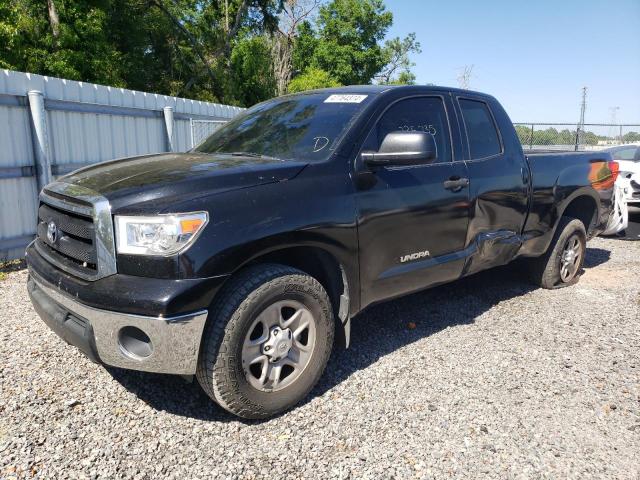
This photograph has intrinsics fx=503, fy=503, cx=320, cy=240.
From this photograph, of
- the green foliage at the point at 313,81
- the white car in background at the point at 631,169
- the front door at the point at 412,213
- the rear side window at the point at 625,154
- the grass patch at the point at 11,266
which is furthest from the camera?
the green foliage at the point at 313,81

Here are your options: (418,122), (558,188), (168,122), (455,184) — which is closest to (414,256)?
(455,184)

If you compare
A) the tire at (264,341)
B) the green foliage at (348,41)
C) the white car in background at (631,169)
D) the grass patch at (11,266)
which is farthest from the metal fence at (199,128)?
the green foliage at (348,41)

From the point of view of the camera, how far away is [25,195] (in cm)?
634

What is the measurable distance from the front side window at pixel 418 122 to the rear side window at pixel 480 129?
30 cm

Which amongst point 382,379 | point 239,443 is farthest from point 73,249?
point 382,379

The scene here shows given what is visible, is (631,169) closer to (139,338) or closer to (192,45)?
(139,338)

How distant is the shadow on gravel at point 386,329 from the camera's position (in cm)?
306

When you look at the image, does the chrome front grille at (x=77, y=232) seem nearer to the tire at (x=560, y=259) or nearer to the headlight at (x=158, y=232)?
the headlight at (x=158, y=232)

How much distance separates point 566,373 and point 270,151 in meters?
2.55

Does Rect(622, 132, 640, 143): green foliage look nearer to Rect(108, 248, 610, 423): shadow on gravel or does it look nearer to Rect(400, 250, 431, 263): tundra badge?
Rect(108, 248, 610, 423): shadow on gravel

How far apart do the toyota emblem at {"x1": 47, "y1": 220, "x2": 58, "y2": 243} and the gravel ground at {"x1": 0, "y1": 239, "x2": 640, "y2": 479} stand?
0.94 meters

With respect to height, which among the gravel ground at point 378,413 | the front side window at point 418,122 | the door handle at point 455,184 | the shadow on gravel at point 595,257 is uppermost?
the front side window at point 418,122

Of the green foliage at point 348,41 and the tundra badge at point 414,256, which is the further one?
the green foliage at point 348,41

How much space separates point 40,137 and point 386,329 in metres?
5.05
